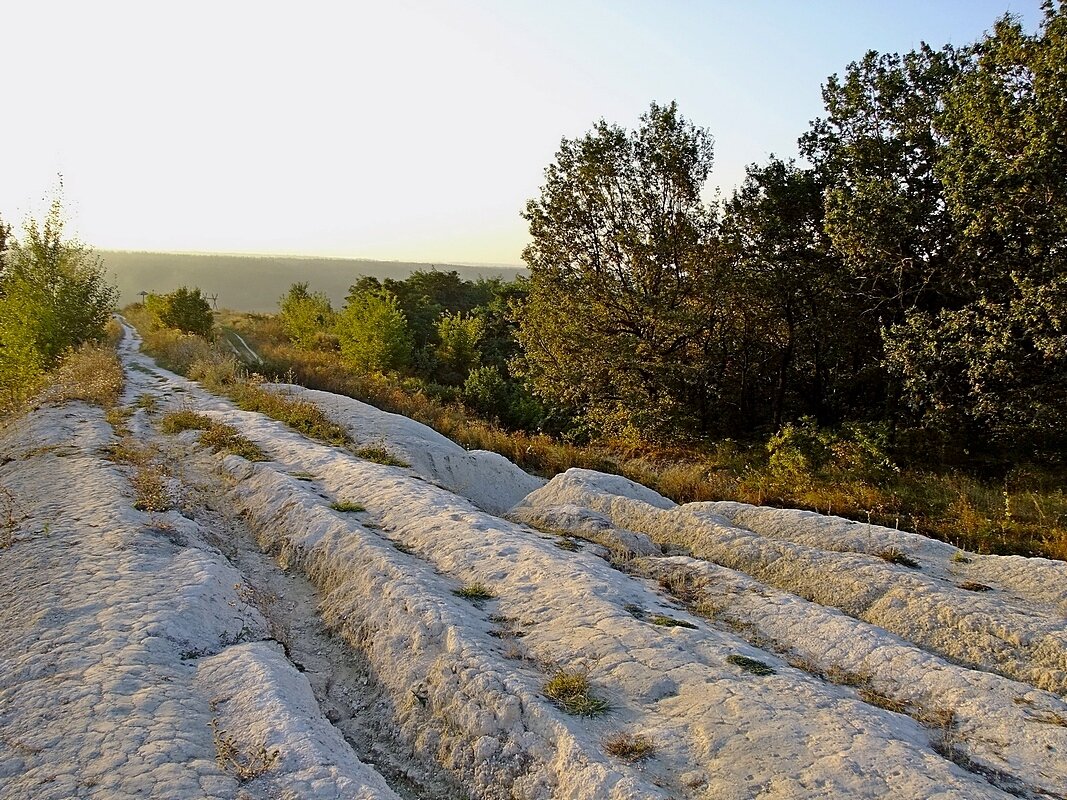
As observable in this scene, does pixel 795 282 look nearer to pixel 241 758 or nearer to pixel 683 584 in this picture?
pixel 683 584

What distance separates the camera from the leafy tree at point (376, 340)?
38969 mm

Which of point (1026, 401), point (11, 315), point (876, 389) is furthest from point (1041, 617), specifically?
point (11, 315)

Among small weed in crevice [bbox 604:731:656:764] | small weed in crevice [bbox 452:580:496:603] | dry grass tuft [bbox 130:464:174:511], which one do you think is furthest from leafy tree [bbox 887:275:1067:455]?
dry grass tuft [bbox 130:464:174:511]

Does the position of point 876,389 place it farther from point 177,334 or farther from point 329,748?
point 177,334

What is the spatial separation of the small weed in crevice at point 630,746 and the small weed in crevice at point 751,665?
5.06 feet

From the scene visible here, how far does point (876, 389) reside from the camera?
21250 mm

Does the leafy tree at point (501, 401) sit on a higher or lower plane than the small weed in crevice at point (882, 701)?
lower

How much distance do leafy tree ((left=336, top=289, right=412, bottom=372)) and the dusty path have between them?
27062 mm

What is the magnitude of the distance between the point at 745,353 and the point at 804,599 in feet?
51.1

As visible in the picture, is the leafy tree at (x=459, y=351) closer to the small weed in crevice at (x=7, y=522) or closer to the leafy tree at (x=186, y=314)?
the leafy tree at (x=186, y=314)

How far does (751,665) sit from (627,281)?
697 inches

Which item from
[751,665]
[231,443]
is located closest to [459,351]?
[231,443]

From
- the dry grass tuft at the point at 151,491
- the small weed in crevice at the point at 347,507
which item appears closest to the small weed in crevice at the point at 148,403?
the dry grass tuft at the point at 151,491

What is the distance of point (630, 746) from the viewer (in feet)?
18.2
